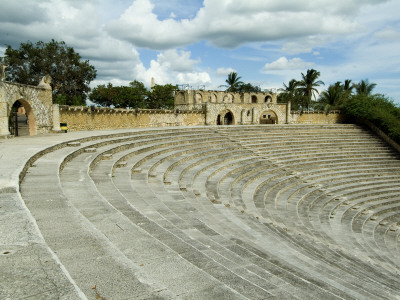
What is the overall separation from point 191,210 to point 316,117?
29507mm

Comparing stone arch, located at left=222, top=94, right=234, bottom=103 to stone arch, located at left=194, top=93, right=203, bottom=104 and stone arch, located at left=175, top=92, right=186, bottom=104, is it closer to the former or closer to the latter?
stone arch, located at left=194, top=93, right=203, bottom=104

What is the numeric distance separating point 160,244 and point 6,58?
117 feet

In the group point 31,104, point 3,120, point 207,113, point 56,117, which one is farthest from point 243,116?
point 3,120

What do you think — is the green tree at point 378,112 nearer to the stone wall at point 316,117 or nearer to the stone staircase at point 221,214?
the stone wall at point 316,117

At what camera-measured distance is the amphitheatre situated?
107 inches

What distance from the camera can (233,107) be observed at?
1225 inches

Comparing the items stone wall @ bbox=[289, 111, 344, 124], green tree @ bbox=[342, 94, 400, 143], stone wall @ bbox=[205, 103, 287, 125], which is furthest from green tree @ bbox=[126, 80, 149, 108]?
green tree @ bbox=[342, 94, 400, 143]

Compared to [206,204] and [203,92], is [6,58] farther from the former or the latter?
[206,204]

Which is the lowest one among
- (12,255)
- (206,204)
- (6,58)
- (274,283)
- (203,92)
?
(206,204)

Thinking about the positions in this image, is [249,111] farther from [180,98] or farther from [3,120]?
[3,120]

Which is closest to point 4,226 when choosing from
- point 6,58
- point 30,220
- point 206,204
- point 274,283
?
point 30,220

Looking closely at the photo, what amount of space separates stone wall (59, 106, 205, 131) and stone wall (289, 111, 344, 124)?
11.7m

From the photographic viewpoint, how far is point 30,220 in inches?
141

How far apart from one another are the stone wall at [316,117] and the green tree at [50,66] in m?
22.3
